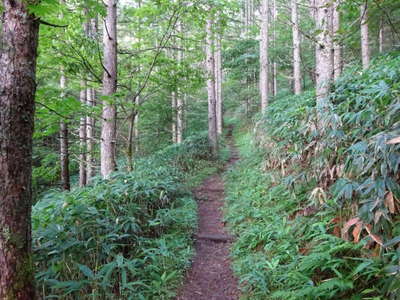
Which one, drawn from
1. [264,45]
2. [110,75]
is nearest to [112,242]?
[110,75]

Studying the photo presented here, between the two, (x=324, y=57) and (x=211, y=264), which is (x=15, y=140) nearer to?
(x=211, y=264)

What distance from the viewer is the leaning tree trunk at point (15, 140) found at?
202 cm

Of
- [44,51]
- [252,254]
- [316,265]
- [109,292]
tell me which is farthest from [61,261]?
[44,51]

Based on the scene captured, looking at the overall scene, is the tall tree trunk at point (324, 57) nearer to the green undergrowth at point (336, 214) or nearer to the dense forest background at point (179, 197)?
the dense forest background at point (179, 197)

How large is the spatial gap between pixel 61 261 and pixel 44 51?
4.10 meters

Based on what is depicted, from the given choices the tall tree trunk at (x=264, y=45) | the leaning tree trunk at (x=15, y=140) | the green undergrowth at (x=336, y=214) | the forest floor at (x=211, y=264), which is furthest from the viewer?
the tall tree trunk at (x=264, y=45)

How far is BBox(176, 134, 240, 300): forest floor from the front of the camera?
329 centimetres

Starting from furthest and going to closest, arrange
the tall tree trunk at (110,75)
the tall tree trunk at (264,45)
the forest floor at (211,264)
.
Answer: the tall tree trunk at (264,45)
the tall tree trunk at (110,75)
the forest floor at (211,264)

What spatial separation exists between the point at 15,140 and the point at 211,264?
10.1 feet

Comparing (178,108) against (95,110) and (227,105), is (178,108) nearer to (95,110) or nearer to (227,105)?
(95,110)

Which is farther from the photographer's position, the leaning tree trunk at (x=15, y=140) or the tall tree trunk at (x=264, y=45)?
the tall tree trunk at (x=264, y=45)

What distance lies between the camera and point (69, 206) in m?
3.79

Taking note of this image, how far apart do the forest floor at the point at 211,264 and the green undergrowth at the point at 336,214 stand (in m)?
0.20

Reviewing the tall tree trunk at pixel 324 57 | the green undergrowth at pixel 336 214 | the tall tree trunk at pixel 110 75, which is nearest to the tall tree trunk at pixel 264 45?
the tall tree trunk at pixel 324 57
